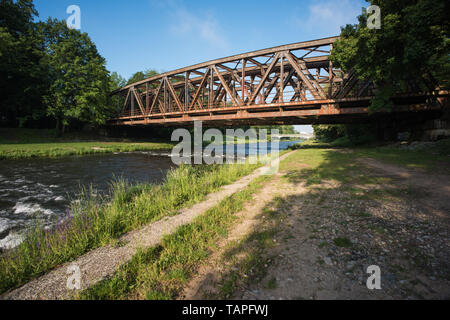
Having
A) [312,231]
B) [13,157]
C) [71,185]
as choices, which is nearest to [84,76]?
[13,157]

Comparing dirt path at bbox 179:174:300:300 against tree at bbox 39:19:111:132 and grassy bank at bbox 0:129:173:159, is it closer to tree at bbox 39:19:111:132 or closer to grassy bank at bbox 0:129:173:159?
grassy bank at bbox 0:129:173:159

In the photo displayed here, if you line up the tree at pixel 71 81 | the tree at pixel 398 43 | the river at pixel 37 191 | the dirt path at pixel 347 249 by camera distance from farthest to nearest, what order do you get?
the tree at pixel 71 81 < the tree at pixel 398 43 < the river at pixel 37 191 < the dirt path at pixel 347 249

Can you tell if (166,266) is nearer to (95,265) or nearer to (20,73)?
→ (95,265)

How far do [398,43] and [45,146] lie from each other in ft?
114

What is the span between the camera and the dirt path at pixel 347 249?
2.51 meters

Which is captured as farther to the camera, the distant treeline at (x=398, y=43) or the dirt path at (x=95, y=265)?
the distant treeline at (x=398, y=43)

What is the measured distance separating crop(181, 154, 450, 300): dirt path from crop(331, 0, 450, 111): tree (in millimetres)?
7435

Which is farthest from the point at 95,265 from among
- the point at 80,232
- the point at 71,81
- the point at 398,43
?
the point at 71,81

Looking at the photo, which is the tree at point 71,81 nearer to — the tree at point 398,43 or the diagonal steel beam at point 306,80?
the diagonal steel beam at point 306,80

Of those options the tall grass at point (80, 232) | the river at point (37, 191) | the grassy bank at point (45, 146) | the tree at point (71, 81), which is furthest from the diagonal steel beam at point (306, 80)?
the tree at point (71, 81)

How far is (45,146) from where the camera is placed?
72.8ft

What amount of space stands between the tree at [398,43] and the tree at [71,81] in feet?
118

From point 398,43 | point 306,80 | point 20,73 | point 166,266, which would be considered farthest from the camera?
point 20,73
